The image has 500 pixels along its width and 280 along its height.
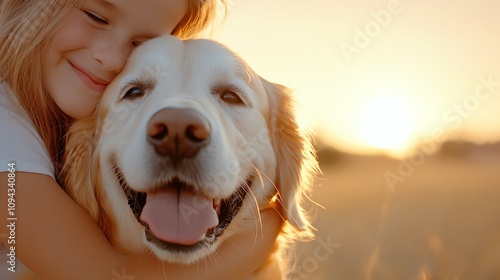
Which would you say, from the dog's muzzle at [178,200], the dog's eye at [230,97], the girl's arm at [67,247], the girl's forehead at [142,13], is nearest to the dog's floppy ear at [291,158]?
the dog's eye at [230,97]

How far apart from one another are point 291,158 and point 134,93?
3.10 feet

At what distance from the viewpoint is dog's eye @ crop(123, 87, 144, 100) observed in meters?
3.32

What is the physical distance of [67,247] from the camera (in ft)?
9.79

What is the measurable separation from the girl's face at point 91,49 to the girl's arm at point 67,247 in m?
0.63

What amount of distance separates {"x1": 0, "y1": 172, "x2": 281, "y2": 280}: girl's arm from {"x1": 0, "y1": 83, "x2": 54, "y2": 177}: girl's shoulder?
0.05m

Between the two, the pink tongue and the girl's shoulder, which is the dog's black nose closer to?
the pink tongue

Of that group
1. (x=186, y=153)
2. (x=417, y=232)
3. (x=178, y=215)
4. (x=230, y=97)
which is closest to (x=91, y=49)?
(x=230, y=97)

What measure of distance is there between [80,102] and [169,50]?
581 mm

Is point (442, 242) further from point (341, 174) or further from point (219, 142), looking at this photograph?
point (341, 174)

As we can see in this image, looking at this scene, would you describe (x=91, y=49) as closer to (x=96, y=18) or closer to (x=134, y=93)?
(x=96, y=18)

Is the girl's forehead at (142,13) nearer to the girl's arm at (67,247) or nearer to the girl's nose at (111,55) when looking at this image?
the girl's nose at (111,55)

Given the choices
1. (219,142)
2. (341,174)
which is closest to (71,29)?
(219,142)

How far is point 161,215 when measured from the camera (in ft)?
9.44

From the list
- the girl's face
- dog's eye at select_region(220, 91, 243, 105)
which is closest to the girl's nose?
the girl's face
